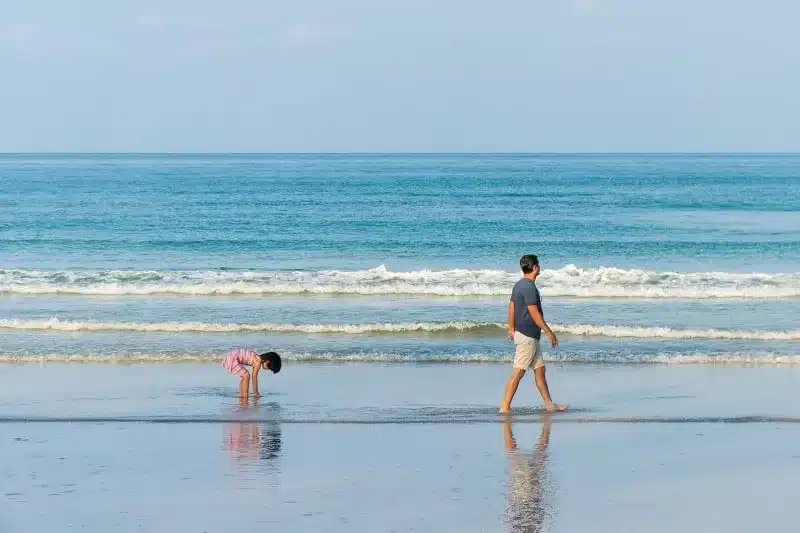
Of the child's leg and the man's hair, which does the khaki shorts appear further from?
the child's leg

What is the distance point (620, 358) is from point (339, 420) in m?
5.13

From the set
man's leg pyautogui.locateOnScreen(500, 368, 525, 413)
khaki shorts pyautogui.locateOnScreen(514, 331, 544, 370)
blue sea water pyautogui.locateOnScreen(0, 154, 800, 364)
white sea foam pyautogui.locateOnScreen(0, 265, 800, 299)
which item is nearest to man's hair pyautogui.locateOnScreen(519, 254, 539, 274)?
khaki shorts pyautogui.locateOnScreen(514, 331, 544, 370)

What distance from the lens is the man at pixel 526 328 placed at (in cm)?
Result: 1111

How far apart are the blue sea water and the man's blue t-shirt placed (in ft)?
11.9

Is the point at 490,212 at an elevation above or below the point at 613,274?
above

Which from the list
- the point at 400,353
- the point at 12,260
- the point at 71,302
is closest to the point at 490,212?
the point at 12,260

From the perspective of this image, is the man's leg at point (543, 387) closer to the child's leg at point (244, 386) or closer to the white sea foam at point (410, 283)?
the child's leg at point (244, 386)

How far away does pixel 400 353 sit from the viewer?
15352 mm
